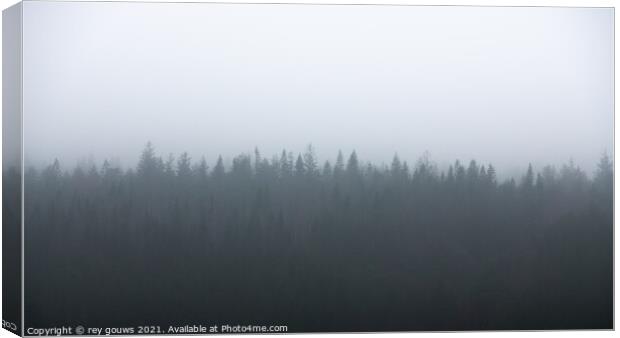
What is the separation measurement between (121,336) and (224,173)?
1681 mm

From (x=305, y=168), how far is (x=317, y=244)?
26.8 inches

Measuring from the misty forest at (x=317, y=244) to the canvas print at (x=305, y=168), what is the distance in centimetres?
2

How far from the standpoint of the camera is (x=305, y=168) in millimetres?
10344

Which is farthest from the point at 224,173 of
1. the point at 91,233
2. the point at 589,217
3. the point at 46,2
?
the point at 589,217

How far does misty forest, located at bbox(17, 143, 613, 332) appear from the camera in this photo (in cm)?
A: 1015

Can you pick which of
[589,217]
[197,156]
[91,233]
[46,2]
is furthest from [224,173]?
[589,217]

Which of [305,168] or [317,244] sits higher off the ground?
[305,168]

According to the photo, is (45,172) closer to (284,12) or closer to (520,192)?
(284,12)

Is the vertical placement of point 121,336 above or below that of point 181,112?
below

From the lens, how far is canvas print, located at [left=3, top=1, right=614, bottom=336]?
10125 millimetres

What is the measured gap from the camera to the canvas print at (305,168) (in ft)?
33.2

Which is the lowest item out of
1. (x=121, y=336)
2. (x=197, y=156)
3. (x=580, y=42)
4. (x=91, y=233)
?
(x=121, y=336)

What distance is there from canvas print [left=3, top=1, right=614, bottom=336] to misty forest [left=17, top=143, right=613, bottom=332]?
17 millimetres

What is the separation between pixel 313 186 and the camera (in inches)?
408
